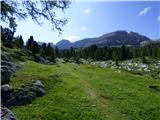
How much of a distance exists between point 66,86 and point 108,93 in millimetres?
5830

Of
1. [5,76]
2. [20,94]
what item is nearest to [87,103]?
[20,94]

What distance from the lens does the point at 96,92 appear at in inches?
1670

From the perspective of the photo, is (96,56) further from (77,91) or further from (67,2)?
(67,2)

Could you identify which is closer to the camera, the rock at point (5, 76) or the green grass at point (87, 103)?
the green grass at point (87, 103)

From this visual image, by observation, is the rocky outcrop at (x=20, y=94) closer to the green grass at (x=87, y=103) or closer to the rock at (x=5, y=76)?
the green grass at (x=87, y=103)

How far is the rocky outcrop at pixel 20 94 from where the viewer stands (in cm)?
3500

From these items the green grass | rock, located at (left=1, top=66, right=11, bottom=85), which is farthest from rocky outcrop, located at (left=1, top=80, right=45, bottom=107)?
rock, located at (left=1, top=66, right=11, bottom=85)

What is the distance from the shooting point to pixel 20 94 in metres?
36.2

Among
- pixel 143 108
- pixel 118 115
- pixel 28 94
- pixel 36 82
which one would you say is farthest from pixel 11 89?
pixel 143 108

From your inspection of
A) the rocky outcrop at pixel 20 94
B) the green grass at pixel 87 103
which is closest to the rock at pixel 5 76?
the green grass at pixel 87 103

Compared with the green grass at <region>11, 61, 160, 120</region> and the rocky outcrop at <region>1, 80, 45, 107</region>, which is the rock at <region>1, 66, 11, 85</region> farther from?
the rocky outcrop at <region>1, 80, 45, 107</region>

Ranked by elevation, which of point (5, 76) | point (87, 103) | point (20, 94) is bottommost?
point (87, 103)

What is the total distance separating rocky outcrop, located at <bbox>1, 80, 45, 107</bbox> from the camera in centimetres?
3500

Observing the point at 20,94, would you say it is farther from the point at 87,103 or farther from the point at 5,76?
the point at 87,103
